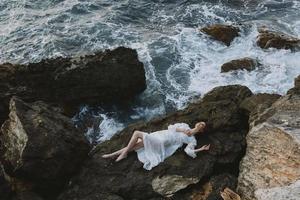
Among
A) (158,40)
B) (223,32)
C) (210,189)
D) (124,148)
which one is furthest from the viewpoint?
(158,40)

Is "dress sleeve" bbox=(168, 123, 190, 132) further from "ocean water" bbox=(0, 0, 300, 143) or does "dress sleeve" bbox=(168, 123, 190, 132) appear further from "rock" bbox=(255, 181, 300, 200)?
"ocean water" bbox=(0, 0, 300, 143)

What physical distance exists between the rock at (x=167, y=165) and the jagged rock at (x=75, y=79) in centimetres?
338

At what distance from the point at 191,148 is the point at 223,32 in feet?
34.0

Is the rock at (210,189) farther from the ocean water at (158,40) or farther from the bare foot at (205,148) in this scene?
the ocean water at (158,40)

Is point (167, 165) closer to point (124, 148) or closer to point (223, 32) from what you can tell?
point (124, 148)

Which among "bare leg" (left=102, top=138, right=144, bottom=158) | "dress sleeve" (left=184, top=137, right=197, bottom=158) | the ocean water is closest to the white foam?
the ocean water

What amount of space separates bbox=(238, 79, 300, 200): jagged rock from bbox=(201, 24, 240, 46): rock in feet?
32.6

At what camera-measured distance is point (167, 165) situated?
11.6 m

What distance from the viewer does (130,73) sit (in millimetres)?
16312

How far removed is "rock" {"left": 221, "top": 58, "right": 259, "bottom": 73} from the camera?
1845 centimetres

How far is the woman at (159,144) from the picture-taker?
1188 cm

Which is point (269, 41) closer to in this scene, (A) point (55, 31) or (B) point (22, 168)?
(A) point (55, 31)

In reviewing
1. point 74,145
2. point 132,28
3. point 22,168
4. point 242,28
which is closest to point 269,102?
point 74,145

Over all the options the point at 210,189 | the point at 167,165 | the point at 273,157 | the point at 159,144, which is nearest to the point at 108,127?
the point at 159,144
